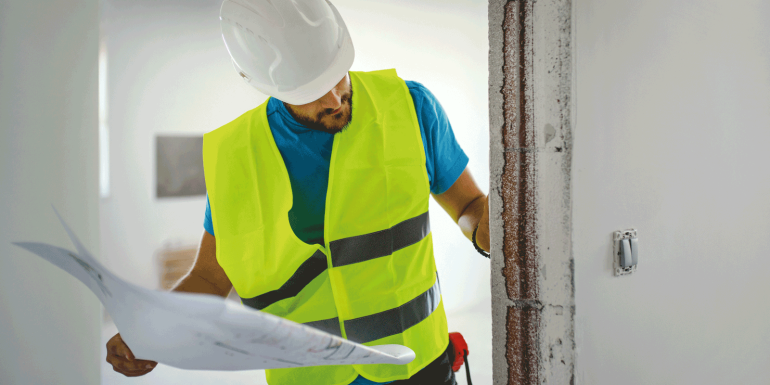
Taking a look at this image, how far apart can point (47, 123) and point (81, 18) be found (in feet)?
0.88

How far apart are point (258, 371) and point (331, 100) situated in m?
2.15

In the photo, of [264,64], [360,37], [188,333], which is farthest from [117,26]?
[188,333]

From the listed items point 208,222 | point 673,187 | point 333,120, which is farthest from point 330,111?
point 673,187

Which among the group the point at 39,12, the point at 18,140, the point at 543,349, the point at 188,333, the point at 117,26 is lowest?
the point at 543,349

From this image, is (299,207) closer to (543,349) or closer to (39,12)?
(543,349)

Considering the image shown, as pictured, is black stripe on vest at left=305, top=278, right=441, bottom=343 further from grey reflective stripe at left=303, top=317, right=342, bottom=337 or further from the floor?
the floor

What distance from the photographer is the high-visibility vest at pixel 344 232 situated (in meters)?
0.72

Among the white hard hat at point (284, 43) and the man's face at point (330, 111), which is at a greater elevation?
the white hard hat at point (284, 43)

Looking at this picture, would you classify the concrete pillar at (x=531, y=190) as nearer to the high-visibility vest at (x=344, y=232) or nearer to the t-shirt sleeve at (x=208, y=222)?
the high-visibility vest at (x=344, y=232)

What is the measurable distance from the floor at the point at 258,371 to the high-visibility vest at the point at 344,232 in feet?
5.01

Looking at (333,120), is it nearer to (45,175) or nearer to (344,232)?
(344,232)

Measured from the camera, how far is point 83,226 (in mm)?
916

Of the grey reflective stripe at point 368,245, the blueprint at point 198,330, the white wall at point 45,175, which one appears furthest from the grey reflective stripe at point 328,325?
the white wall at point 45,175

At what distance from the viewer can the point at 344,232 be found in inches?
28.9
